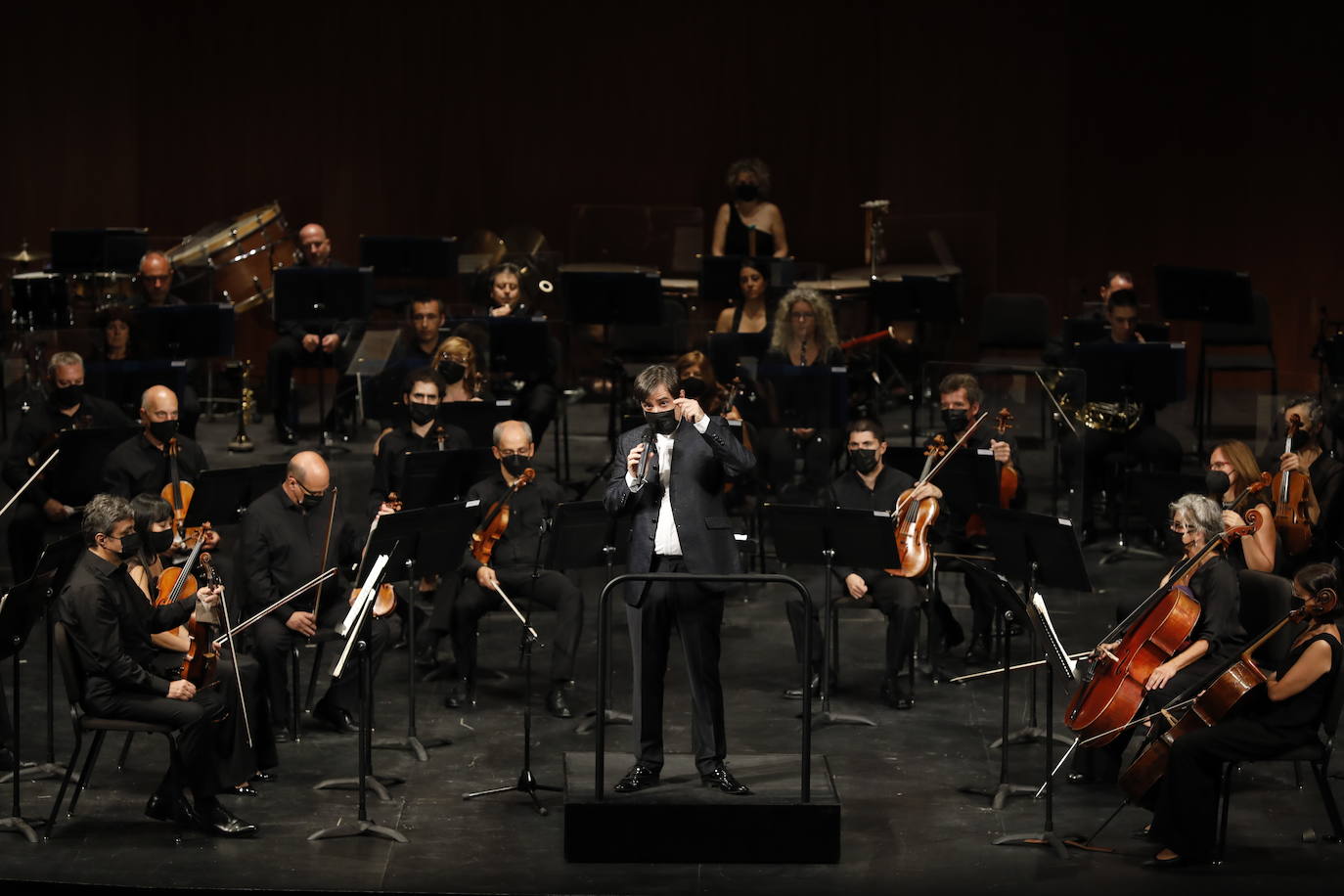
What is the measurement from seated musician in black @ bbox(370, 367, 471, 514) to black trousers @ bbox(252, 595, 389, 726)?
914mm

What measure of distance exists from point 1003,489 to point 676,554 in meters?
2.59

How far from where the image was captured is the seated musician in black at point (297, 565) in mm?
7449

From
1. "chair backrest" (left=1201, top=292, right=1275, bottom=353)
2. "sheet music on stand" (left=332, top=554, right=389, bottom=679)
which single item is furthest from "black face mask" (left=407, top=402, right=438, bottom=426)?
"chair backrest" (left=1201, top=292, right=1275, bottom=353)

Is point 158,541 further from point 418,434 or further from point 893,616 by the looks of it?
point 893,616

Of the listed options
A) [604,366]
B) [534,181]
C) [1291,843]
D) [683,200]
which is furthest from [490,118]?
[1291,843]

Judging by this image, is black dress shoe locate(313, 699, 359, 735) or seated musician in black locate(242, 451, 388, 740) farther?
black dress shoe locate(313, 699, 359, 735)

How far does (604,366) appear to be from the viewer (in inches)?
450

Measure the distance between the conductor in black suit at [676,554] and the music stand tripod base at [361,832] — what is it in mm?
806

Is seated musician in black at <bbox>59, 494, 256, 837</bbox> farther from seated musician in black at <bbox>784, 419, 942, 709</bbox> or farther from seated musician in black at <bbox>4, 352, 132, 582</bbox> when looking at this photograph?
seated musician in black at <bbox>784, 419, 942, 709</bbox>

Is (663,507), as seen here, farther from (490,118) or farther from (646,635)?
(490,118)

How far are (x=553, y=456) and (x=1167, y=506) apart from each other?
4096 mm

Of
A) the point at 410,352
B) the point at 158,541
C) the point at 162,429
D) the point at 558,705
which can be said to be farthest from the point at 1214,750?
the point at 410,352

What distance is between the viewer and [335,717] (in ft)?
24.9

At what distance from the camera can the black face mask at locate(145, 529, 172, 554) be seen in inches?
271
